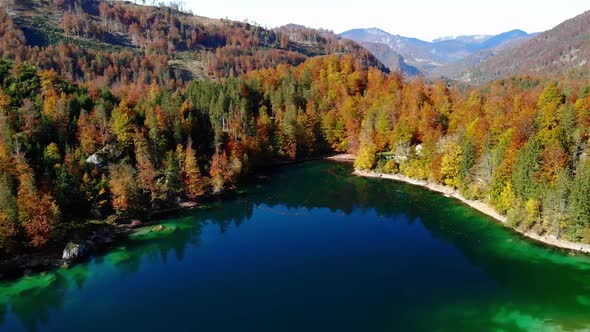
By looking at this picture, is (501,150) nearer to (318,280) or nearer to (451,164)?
(451,164)

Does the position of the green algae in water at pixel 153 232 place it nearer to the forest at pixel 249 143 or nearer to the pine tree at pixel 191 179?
the forest at pixel 249 143

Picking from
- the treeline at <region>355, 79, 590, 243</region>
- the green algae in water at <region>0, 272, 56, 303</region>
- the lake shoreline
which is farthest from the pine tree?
the treeline at <region>355, 79, 590, 243</region>

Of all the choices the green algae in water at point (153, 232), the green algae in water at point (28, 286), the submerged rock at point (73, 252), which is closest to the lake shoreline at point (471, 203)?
the green algae in water at point (153, 232)

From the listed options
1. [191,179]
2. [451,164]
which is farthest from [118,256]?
[451,164]

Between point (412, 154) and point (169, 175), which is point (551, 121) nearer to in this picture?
point (412, 154)

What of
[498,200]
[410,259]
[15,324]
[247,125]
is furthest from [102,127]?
[498,200]
